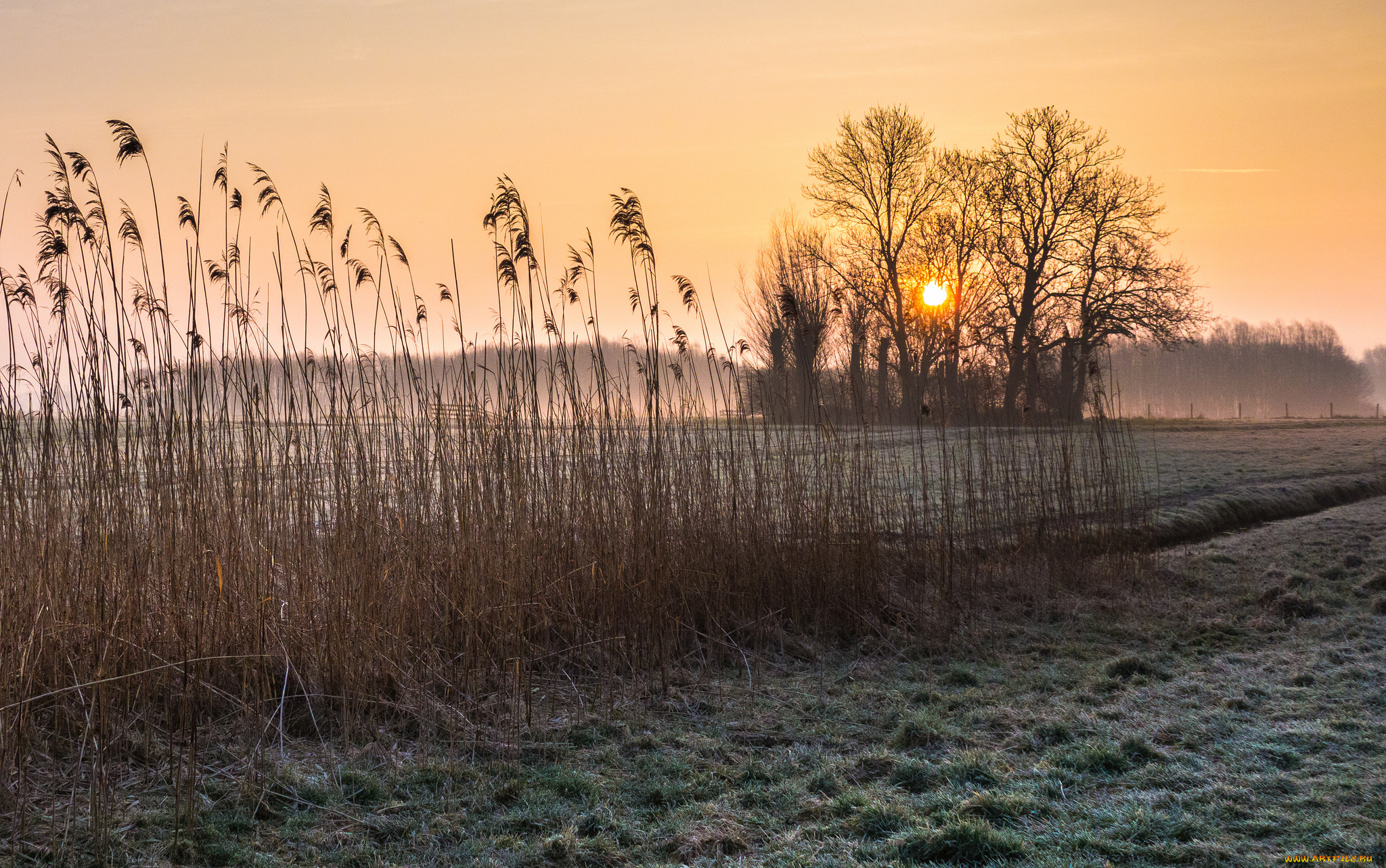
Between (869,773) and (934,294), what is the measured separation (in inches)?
817

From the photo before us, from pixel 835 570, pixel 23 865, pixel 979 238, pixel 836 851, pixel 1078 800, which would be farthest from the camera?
pixel 979 238

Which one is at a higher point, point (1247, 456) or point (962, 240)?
point (962, 240)

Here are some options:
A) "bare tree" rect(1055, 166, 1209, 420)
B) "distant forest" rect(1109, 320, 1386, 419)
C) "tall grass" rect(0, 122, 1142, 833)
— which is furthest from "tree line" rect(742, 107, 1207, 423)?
"distant forest" rect(1109, 320, 1386, 419)

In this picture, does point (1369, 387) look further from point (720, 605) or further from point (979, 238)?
point (720, 605)

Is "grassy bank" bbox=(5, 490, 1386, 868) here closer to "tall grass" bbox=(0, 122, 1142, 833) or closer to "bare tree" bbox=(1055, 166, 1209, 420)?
"tall grass" bbox=(0, 122, 1142, 833)

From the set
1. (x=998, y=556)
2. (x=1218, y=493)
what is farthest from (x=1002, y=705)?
(x=1218, y=493)

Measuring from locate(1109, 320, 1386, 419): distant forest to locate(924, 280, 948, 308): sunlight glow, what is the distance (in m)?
42.1

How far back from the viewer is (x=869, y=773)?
312 centimetres

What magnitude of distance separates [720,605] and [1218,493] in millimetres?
6967

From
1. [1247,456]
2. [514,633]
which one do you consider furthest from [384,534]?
[1247,456]

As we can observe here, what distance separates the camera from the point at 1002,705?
12.6ft

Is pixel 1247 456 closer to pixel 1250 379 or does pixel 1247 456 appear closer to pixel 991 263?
pixel 991 263

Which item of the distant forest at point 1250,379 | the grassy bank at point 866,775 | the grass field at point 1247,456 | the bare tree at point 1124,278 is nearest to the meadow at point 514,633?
the grassy bank at point 866,775

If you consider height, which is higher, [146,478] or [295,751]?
[146,478]
